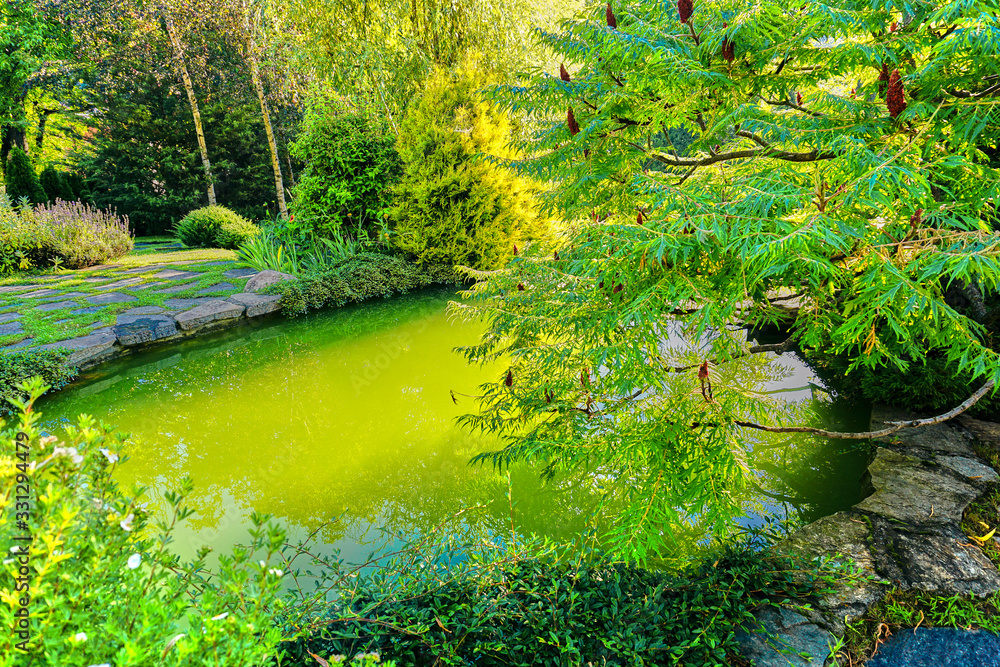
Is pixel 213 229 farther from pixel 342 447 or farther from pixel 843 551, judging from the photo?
pixel 843 551

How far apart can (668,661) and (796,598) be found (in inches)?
22.0

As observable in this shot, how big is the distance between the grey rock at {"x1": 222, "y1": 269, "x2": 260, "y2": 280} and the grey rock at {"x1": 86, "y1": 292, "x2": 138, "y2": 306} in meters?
1.38

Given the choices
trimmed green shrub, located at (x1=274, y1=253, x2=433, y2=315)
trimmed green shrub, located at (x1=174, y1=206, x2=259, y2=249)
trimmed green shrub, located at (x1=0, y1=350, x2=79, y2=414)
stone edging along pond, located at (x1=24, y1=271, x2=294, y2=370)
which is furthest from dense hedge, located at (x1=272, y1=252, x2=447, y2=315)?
trimmed green shrub, located at (x1=174, y1=206, x2=259, y2=249)

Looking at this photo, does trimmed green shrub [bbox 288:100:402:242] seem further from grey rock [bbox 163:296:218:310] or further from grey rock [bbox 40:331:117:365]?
grey rock [bbox 40:331:117:365]

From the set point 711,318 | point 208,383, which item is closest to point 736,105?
point 711,318

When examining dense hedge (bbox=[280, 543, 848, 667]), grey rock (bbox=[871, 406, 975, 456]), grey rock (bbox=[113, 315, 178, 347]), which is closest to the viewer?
dense hedge (bbox=[280, 543, 848, 667])

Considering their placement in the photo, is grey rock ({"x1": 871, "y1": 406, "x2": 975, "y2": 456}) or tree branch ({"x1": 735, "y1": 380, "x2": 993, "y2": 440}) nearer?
tree branch ({"x1": 735, "y1": 380, "x2": 993, "y2": 440})

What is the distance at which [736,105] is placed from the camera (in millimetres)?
1919

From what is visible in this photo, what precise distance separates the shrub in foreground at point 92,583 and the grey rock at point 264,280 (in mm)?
6222

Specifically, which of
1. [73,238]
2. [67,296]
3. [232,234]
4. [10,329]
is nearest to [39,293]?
[67,296]

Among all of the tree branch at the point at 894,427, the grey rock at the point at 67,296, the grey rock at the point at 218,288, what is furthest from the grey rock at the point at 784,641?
the grey rock at the point at 67,296

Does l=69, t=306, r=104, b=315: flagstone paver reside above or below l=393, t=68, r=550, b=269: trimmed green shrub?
below

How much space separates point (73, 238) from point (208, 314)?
4134 millimetres

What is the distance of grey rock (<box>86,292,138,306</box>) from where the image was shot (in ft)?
19.6
